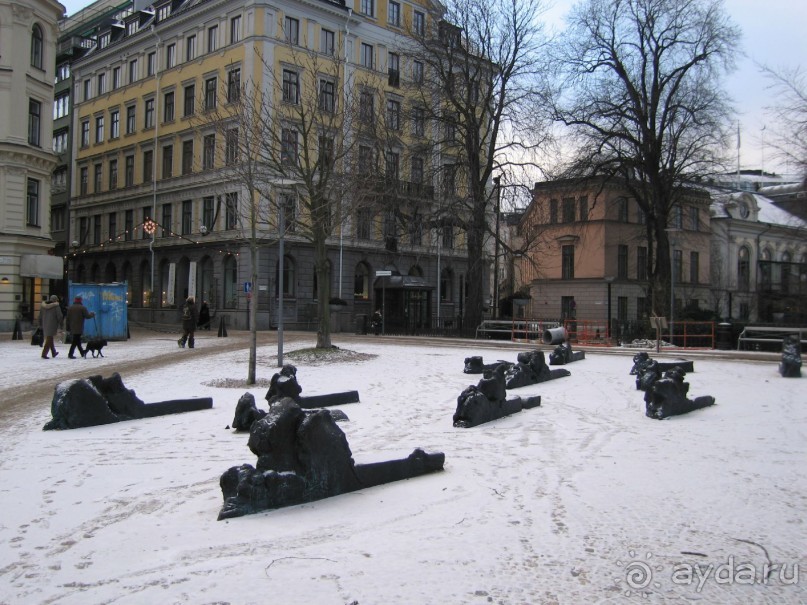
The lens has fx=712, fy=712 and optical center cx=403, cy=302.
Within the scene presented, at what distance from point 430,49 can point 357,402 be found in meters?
27.1

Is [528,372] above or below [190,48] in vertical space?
below

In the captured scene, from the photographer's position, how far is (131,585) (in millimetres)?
3986

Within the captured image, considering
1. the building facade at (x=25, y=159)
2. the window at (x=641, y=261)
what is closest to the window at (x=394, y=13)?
the building facade at (x=25, y=159)

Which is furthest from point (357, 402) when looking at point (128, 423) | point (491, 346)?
point (491, 346)

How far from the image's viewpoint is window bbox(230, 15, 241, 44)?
45562mm

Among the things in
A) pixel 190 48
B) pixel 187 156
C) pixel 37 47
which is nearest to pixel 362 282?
pixel 187 156

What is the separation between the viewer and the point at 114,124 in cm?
5694

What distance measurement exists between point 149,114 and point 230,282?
16.7 m

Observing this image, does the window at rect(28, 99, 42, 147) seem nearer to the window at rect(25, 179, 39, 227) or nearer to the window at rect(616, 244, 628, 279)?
the window at rect(25, 179, 39, 227)

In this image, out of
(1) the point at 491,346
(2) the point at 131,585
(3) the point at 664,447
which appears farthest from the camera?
(1) the point at 491,346

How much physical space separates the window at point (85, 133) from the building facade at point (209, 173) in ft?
0.43

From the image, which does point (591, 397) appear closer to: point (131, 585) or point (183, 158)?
point (131, 585)

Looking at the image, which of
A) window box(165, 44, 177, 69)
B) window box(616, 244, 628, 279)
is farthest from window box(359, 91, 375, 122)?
window box(616, 244, 628, 279)

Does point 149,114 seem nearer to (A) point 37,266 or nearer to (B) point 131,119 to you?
(B) point 131,119
